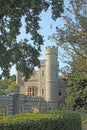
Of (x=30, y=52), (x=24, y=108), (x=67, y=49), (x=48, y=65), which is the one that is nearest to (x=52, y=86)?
(x=48, y=65)

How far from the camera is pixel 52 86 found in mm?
Answer: 52406

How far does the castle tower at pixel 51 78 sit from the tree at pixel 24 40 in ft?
128

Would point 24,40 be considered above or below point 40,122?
above

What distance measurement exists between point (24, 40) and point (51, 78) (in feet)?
132

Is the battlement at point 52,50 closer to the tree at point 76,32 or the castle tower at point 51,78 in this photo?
the castle tower at point 51,78

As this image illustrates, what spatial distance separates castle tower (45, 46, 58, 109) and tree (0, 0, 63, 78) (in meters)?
39.0

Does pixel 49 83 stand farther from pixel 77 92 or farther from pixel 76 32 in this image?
pixel 76 32

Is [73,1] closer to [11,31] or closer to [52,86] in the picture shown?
[11,31]

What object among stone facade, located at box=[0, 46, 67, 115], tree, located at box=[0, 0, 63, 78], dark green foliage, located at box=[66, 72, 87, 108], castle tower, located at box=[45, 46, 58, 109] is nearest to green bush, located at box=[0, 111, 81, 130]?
tree, located at box=[0, 0, 63, 78]

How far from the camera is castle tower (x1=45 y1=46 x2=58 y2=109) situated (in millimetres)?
51625

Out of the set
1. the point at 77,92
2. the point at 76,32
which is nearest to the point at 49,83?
the point at 77,92

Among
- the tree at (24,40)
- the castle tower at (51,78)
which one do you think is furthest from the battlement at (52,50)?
the tree at (24,40)

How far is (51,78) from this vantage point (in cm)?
5259

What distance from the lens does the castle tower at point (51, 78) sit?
51625 millimetres
